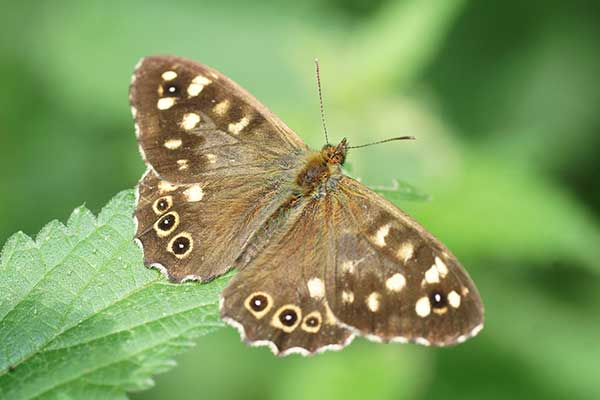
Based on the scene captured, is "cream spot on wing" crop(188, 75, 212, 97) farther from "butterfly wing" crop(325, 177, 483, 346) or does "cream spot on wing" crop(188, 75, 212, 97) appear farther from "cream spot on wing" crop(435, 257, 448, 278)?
"cream spot on wing" crop(435, 257, 448, 278)

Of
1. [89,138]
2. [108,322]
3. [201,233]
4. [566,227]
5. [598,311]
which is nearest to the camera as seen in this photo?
[108,322]

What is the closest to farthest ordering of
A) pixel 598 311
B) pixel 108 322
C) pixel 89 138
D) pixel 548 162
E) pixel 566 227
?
pixel 108 322 → pixel 566 227 → pixel 598 311 → pixel 548 162 → pixel 89 138

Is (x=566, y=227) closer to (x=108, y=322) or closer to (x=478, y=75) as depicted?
(x=478, y=75)

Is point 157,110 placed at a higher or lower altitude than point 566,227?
lower

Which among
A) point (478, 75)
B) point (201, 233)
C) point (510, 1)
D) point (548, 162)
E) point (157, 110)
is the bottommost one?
point (201, 233)

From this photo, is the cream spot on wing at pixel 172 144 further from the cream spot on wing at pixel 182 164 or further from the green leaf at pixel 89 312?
the green leaf at pixel 89 312

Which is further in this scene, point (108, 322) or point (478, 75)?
point (478, 75)

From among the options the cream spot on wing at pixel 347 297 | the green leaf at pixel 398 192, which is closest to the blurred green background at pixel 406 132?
the green leaf at pixel 398 192

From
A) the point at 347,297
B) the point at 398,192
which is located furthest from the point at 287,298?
the point at 398,192

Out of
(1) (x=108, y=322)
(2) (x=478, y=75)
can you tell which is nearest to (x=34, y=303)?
(1) (x=108, y=322)
